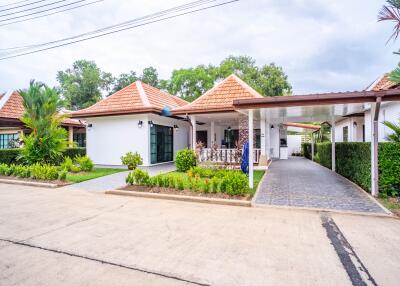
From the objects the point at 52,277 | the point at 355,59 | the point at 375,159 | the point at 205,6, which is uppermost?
the point at 355,59

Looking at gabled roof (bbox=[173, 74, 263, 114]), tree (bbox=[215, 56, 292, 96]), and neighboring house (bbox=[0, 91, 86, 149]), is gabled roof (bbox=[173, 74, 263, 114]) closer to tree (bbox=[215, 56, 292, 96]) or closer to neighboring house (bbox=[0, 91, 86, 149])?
neighboring house (bbox=[0, 91, 86, 149])

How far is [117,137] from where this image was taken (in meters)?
14.4

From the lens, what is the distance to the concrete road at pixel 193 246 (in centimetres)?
311

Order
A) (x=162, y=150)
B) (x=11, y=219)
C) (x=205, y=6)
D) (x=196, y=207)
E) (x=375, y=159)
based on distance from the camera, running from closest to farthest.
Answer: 1. (x=11, y=219)
2. (x=196, y=207)
3. (x=375, y=159)
4. (x=205, y=6)
5. (x=162, y=150)

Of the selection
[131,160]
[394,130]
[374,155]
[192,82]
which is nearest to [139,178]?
[131,160]

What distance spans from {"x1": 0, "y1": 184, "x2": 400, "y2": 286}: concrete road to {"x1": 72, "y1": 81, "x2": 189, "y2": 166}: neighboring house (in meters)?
7.61

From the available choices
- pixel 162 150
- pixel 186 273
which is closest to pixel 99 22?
pixel 162 150

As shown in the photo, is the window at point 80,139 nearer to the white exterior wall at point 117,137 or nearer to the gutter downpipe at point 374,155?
the white exterior wall at point 117,137

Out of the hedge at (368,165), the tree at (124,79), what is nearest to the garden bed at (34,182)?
the hedge at (368,165)

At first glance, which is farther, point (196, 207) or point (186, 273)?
point (196, 207)

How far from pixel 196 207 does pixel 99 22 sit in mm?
10118

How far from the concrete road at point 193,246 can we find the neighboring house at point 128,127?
7.61 metres

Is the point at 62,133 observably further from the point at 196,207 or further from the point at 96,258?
the point at 96,258

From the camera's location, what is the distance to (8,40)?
46.4 feet
